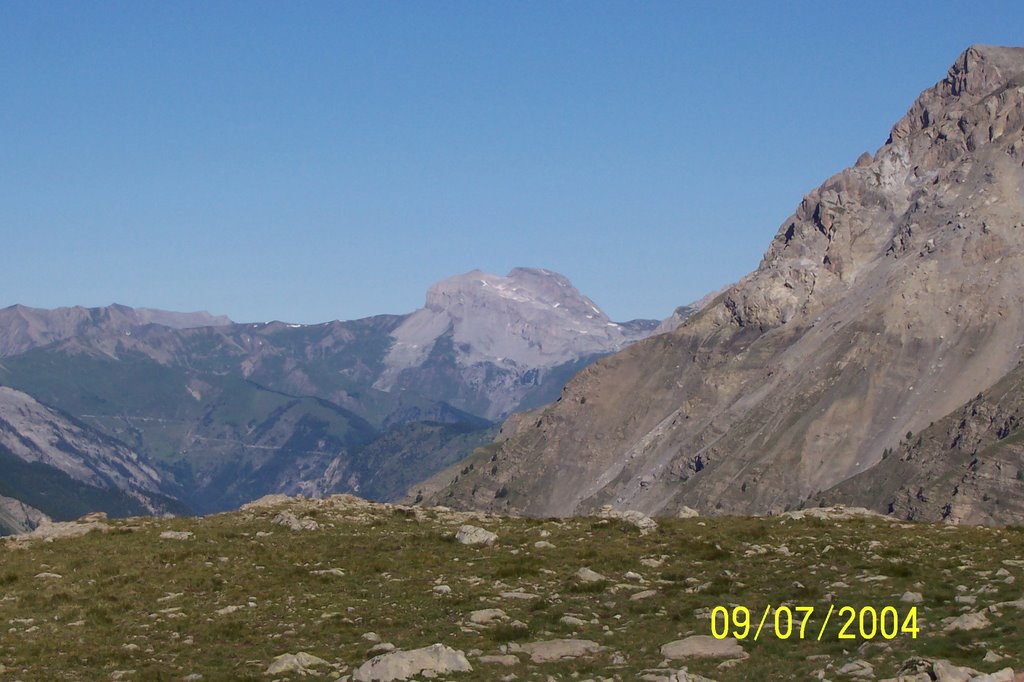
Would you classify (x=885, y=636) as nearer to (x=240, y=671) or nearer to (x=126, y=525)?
(x=240, y=671)

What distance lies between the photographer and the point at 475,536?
2105 inches

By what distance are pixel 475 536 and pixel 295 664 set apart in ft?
62.3

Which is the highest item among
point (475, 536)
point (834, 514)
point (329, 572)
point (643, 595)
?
point (834, 514)

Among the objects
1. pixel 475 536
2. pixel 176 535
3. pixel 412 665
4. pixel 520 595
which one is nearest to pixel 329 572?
pixel 520 595

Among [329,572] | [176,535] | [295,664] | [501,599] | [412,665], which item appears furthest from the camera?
[176,535]

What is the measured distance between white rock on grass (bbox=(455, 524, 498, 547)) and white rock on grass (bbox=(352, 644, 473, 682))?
1813 centimetres

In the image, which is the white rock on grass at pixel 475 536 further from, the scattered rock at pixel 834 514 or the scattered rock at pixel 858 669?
the scattered rock at pixel 858 669

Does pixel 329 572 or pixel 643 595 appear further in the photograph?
pixel 329 572

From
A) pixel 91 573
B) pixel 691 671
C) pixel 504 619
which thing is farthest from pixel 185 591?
pixel 691 671

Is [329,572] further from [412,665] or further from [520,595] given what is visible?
[412,665]

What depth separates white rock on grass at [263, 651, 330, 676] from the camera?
34656mm

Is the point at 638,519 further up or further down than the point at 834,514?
further down

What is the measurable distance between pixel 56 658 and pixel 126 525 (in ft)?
78.4

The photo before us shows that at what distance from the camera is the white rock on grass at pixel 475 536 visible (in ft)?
174
